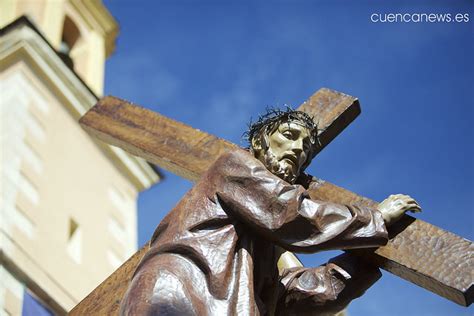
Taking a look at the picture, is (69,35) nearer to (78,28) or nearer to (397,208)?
(78,28)

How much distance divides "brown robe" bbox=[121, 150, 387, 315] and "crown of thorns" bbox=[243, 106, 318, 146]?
0.94 ft

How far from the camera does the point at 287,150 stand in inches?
144

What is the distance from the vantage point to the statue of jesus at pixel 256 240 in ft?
10.2

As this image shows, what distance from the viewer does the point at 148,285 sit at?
306 centimetres

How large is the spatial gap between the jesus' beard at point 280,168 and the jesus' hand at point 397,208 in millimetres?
337

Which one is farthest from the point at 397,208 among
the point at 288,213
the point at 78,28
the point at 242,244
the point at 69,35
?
the point at 69,35

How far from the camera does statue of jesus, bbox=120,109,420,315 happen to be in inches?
122

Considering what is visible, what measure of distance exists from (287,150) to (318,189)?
1.18ft

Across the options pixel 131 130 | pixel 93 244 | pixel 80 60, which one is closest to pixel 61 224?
pixel 93 244

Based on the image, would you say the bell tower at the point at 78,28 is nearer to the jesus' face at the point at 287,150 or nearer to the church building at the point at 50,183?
the church building at the point at 50,183

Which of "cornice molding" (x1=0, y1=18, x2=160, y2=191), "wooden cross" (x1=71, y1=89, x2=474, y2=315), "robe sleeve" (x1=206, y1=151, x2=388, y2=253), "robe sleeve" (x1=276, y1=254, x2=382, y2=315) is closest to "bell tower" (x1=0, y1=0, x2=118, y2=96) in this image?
"cornice molding" (x1=0, y1=18, x2=160, y2=191)

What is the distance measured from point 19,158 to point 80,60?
14.9 ft

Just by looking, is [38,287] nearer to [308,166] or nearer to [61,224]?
[61,224]

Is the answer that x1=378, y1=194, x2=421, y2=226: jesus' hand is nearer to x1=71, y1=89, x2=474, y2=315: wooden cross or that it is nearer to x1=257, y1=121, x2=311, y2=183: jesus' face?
x1=71, y1=89, x2=474, y2=315: wooden cross
